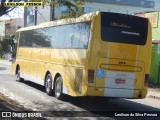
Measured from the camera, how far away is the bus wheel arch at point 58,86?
1553cm

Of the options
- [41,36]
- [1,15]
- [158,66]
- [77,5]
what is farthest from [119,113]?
[158,66]

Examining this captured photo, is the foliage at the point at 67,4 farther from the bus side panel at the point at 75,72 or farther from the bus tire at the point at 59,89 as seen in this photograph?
the bus tire at the point at 59,89

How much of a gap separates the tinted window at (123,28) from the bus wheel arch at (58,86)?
3.23 meters

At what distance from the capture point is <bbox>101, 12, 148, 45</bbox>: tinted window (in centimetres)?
1342

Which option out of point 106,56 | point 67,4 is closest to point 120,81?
point 106,56

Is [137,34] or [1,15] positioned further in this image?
[137,34]

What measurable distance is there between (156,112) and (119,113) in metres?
1.52

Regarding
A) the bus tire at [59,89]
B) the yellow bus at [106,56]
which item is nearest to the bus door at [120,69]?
the yellow bus at [106,56]

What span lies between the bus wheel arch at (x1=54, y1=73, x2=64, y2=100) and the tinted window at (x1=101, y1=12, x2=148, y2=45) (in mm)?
3227

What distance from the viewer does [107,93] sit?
524 inches

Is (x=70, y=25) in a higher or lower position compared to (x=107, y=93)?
higher

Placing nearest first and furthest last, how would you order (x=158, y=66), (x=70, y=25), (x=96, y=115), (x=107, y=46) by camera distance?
(x=96, y=115)
(x=107, y=46)
(x=70, y=25)
(x=158, y=66)

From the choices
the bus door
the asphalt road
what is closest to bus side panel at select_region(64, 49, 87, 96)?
the bus door

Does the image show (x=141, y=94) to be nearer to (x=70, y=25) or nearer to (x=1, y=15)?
(x=70, y=25)
